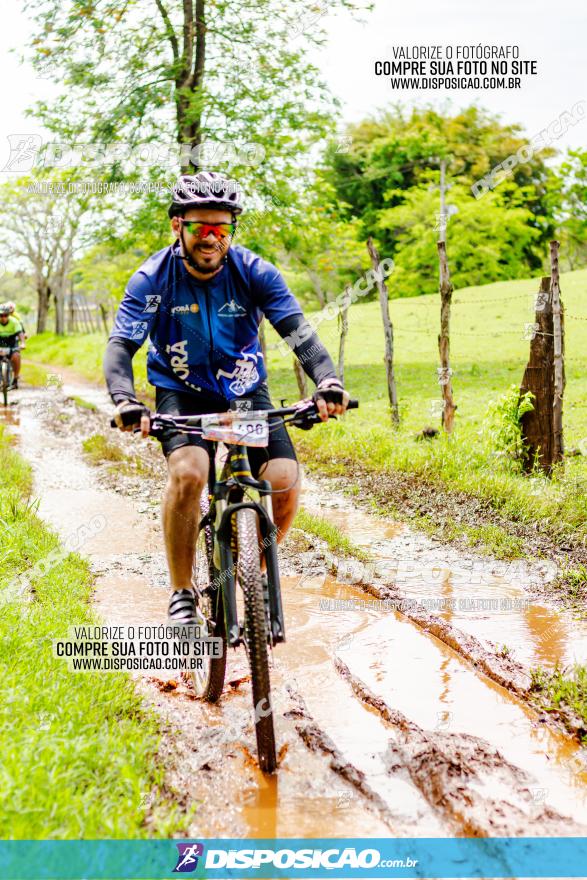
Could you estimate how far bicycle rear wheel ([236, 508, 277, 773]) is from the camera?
3.29m

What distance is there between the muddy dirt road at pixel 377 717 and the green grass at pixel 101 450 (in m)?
4.27

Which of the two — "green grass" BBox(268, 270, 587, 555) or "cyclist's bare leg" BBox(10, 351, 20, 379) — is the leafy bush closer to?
"green grass" BBox(268, 270, 587, 555)

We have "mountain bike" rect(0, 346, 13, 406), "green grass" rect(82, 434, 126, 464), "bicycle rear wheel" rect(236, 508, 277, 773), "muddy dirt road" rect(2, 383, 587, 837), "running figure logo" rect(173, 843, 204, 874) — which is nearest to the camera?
"running figure logo" rect(173, 843, 204, 874)

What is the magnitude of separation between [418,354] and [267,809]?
2447 centimetres

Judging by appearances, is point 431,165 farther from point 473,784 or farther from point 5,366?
point 473,784

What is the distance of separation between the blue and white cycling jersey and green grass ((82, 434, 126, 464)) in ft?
24.3

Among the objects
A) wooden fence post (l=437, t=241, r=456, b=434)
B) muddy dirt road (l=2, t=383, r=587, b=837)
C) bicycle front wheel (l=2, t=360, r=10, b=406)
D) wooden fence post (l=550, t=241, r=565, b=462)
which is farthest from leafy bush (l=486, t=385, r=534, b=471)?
bicycle front wheel (l=2, t=360, r=10, b=406)

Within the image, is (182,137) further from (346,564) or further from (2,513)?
(346,564)

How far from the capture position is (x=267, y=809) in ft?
10.4

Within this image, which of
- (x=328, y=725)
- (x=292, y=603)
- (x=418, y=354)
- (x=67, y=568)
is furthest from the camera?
(x=418, y=354)

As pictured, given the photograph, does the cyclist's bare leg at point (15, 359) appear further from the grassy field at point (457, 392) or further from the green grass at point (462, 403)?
the green grass at point (462, 403)

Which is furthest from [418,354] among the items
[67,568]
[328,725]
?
[328,725]

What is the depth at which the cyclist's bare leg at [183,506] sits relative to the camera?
3.73 meters

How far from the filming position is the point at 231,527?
12.0 ft
